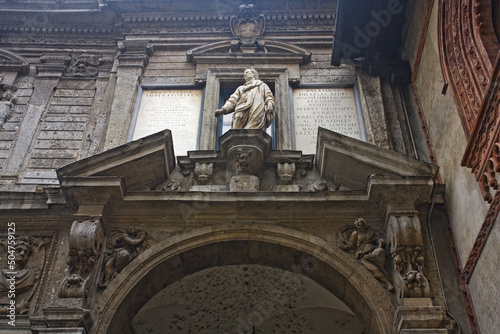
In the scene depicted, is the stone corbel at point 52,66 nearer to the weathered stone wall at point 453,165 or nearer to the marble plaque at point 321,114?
the marble plaque at point 321,114

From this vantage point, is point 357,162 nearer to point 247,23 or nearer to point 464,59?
point 464,59

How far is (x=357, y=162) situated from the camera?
6785mm

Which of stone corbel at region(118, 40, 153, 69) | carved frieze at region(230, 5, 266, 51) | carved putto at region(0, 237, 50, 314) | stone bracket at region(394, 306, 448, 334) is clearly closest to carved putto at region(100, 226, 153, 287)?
carved putto at region(0, 237, 50, 314)

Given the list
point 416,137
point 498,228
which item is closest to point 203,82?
point 416,137

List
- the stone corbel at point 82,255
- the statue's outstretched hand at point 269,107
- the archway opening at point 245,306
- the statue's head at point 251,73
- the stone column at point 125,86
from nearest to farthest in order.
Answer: the stone corbel at point 82,255 → the archway opening at point 245,306 → the statue's outstretched hand at point 269,107 → the stone column at point 125,86 → the statue's head at point 251,73

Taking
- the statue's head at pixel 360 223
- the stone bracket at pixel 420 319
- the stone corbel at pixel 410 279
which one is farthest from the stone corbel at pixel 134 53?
the stone bracket at pixel 420 319

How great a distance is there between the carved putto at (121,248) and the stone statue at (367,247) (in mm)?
2250

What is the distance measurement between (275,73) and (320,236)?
3.48 m

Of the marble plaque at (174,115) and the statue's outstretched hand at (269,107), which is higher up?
the marble plaque at (174,115)

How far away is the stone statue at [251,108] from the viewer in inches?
296

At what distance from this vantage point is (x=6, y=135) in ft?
27.1

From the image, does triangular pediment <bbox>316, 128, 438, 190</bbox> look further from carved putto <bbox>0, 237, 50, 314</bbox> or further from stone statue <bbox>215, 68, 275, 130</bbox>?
carved putto <bbox>0, 237, 50, 314</bbox>

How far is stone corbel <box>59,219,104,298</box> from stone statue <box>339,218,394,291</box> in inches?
106

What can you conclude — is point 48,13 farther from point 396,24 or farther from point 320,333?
point 320,333
